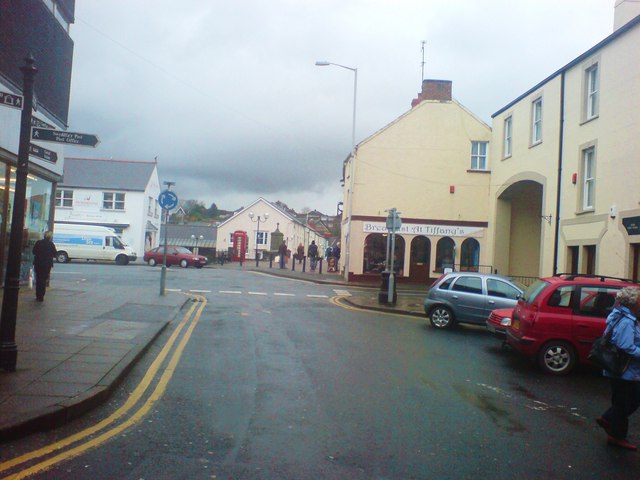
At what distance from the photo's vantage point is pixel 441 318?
15578 mm

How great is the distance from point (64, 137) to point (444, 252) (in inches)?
1069

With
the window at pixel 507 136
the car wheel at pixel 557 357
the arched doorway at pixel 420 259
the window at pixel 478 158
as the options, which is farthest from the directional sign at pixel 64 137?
the window at pixel 478 158

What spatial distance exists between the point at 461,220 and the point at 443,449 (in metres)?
28.1

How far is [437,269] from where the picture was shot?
33.3m

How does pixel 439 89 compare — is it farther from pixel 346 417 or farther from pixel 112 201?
pixel 112 201

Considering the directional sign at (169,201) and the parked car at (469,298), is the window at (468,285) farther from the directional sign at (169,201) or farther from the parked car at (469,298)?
the directional sign at (169,201)

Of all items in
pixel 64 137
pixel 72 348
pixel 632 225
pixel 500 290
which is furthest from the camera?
pixel 632 225

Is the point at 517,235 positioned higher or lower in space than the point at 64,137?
higher

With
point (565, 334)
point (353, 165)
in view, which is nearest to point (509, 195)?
point (353, 165)

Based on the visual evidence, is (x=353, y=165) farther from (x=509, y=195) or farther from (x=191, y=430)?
(x=191, y=430)

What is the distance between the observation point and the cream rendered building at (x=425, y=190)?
33125 millimetres

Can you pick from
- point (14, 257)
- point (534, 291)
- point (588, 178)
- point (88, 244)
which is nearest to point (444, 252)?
point (588, 178)

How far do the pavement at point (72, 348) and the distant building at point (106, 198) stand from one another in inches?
1408

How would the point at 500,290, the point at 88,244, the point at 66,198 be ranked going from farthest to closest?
the point at 66,198 → the point at 88,244 → the point at 500,290
